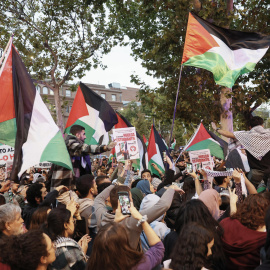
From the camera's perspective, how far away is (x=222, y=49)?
763cm

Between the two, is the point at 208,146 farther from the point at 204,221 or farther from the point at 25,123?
the point at 204,221

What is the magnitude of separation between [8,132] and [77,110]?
310 cm

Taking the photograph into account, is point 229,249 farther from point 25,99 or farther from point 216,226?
point 25,99

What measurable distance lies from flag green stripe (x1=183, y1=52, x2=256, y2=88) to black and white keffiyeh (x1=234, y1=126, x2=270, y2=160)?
5.99 ft

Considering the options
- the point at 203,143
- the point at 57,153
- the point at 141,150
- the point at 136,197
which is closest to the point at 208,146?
the point at 203,143

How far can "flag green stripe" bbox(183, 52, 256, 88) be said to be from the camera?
7.25 m

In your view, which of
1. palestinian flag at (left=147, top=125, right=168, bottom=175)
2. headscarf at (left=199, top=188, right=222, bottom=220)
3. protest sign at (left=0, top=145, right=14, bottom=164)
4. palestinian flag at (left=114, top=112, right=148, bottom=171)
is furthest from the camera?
Answer: palestinian flag at (left=147, top=125, right=168, bottom=175)

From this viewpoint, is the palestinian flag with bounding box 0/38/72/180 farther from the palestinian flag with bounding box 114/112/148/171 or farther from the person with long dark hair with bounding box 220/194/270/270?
the palestinian flag with bounding box 114/112/148/171

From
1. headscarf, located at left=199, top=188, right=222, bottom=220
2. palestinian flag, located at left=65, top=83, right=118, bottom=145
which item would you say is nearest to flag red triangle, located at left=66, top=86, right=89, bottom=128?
palestinian flag, located at left=65, top=83, right=118, bottom=145

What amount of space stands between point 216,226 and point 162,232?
872mm

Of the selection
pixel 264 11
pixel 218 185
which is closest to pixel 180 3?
pixel 264 11

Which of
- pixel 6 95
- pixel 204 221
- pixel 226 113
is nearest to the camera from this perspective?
pixel 204 221

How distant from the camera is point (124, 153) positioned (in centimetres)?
742

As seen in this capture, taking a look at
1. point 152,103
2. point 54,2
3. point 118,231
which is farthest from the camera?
point 54,2
